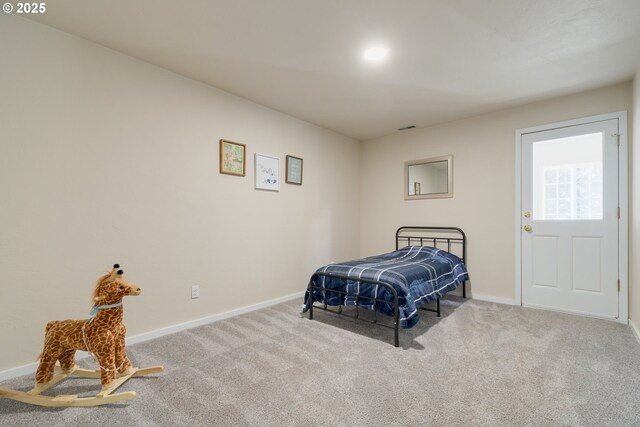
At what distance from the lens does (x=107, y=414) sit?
59.6 inches

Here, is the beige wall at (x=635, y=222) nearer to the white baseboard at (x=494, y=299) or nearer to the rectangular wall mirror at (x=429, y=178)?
the white baseboard at (x=494, y=299)

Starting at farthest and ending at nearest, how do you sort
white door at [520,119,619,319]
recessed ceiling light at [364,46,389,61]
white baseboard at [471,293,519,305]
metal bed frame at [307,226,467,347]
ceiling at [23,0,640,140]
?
white baseboard at [471,293,519,305]
white door at [520,119,619,319]
metal bed frame at [307,226,467,347]
recessed ceiling light at [364,46,389,61]
ceiling at [23,0,640,140]

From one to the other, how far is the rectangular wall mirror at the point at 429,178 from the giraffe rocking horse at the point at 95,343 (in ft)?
11.9

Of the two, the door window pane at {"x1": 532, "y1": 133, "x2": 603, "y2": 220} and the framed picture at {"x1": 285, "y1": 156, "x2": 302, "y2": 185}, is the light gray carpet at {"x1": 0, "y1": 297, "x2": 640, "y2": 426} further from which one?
the framed picture at {"x1": 285, "y1": 156, "x2": 302, "y2": 185}

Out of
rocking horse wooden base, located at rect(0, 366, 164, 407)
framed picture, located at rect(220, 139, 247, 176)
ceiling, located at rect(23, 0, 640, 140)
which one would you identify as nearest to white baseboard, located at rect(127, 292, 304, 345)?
rocking horse wooden base, located at rect(0, 366, 164, 407)

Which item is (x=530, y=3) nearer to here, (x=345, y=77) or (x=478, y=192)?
(x=345, y=77)

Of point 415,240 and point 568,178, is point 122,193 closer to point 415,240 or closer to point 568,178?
point 415,240

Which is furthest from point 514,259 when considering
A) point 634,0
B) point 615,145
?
point 634,0

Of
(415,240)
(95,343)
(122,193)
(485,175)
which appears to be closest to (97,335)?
(95,343)

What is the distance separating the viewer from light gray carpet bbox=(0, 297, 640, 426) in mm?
1489

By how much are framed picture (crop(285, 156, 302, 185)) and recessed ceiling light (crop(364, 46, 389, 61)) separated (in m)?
1.62

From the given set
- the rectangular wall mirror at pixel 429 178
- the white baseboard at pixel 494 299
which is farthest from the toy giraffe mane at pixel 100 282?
the white baseboard at pixel 494 299

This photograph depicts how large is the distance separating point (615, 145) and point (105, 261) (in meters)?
4.74

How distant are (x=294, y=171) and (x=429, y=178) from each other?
6.35 ft
